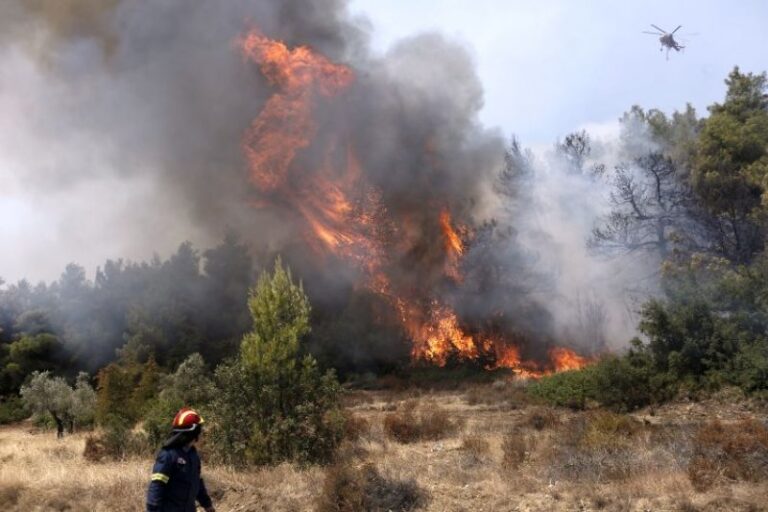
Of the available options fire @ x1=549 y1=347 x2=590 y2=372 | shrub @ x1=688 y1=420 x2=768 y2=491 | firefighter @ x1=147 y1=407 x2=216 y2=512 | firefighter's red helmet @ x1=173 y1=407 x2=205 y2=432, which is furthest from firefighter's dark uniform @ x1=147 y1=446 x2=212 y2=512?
fire @ x1=549 y1=347 x2=590 y2=372

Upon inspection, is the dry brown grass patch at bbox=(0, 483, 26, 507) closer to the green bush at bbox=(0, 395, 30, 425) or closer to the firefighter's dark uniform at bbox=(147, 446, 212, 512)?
the firefighter's dark uniform at bbox=(147, 446, 212, 512)

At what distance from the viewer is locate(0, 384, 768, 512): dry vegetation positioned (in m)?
9.52

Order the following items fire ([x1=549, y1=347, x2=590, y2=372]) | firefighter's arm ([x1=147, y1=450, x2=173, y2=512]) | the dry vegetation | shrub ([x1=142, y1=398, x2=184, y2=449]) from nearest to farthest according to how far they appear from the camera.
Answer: firefighter's arm ([x1=147, y1=450, x2=173, y2=512]) < the dry vegetation < shrub ([x1=142, y1=398, x2=184, y2=449]) < fire ([x1=549, y1=347, x2=590, y2=372])

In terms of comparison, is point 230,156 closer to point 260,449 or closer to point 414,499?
point 260,449

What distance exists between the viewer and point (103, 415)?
18.8 meters

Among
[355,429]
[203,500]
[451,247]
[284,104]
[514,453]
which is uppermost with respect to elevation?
[284,104]

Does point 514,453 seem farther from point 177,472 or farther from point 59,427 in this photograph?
point 59,427

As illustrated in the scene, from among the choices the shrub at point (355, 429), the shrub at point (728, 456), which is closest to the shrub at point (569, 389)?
the shrub at point (355, 429)

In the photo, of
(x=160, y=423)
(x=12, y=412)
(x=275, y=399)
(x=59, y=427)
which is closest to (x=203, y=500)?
(x=275, y=399)

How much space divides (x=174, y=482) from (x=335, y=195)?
39784 mm

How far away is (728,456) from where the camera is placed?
429 inches

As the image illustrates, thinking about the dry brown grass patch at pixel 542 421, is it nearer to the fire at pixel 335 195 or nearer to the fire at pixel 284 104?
the fire at pixel 335 195

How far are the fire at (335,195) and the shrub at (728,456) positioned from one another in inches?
972

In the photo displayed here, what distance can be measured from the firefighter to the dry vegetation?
351 centimetres
